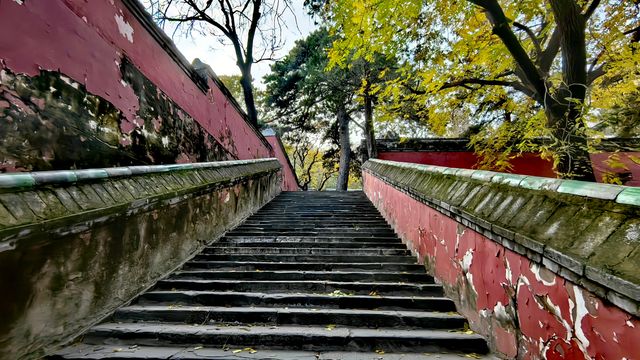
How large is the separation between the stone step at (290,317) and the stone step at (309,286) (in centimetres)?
50

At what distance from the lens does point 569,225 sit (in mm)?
1645

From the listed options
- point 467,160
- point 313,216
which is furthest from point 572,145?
point 467,160

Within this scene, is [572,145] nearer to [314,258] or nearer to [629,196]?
[629,196]

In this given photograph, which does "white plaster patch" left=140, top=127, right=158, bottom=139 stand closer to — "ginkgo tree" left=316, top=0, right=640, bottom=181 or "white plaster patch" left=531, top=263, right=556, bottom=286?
"ginkgo tree" left=316, top=0, right=640, bottom=181

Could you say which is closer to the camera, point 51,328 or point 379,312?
point 51,328

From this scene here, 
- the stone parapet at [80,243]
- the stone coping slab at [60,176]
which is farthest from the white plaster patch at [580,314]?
the stone coping slab at [60,176]

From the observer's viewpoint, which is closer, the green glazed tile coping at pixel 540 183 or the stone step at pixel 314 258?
the green glazed tile coping at pixel 540 183

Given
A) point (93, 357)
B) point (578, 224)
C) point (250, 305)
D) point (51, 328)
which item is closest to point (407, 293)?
point (250, 305)

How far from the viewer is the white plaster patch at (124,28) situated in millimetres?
3812

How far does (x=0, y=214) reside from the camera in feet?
6.06

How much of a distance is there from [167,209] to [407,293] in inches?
106

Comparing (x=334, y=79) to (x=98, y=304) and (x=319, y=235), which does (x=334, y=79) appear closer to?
(x=319, y=235)

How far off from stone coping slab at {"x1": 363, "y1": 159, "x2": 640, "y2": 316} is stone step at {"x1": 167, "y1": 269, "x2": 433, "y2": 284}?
128 centimetres

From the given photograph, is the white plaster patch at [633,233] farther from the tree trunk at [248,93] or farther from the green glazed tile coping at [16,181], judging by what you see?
the tree trunk at [248,93]
